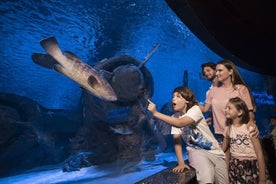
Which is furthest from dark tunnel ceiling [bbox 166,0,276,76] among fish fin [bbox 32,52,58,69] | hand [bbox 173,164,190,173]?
fish fin [bbox 32,52,58,69]

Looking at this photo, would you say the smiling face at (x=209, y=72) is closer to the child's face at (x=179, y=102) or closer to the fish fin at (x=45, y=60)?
the child's face at (x=179, y=102)

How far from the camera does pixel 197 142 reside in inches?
79.0

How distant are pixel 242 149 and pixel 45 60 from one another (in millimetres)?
6383

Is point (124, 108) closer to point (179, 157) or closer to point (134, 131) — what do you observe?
point (134, 131)

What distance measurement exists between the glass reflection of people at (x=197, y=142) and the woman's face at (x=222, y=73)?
2.01 ft

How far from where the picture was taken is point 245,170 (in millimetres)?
2064

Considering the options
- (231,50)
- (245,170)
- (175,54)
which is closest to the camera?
(245,170)

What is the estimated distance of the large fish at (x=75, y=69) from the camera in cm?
613

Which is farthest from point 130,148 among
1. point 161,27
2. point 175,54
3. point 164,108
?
point 175,54

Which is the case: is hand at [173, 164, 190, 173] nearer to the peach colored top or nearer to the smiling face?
the peach colored top

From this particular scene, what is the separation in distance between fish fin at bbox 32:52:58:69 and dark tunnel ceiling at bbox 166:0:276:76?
13.3ft

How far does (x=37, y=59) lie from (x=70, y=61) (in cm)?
150

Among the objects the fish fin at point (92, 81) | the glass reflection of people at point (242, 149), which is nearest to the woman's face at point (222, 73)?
the glass reflection of people at point (242, 149)

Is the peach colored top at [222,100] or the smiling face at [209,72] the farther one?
the smiling face at [209,72]
